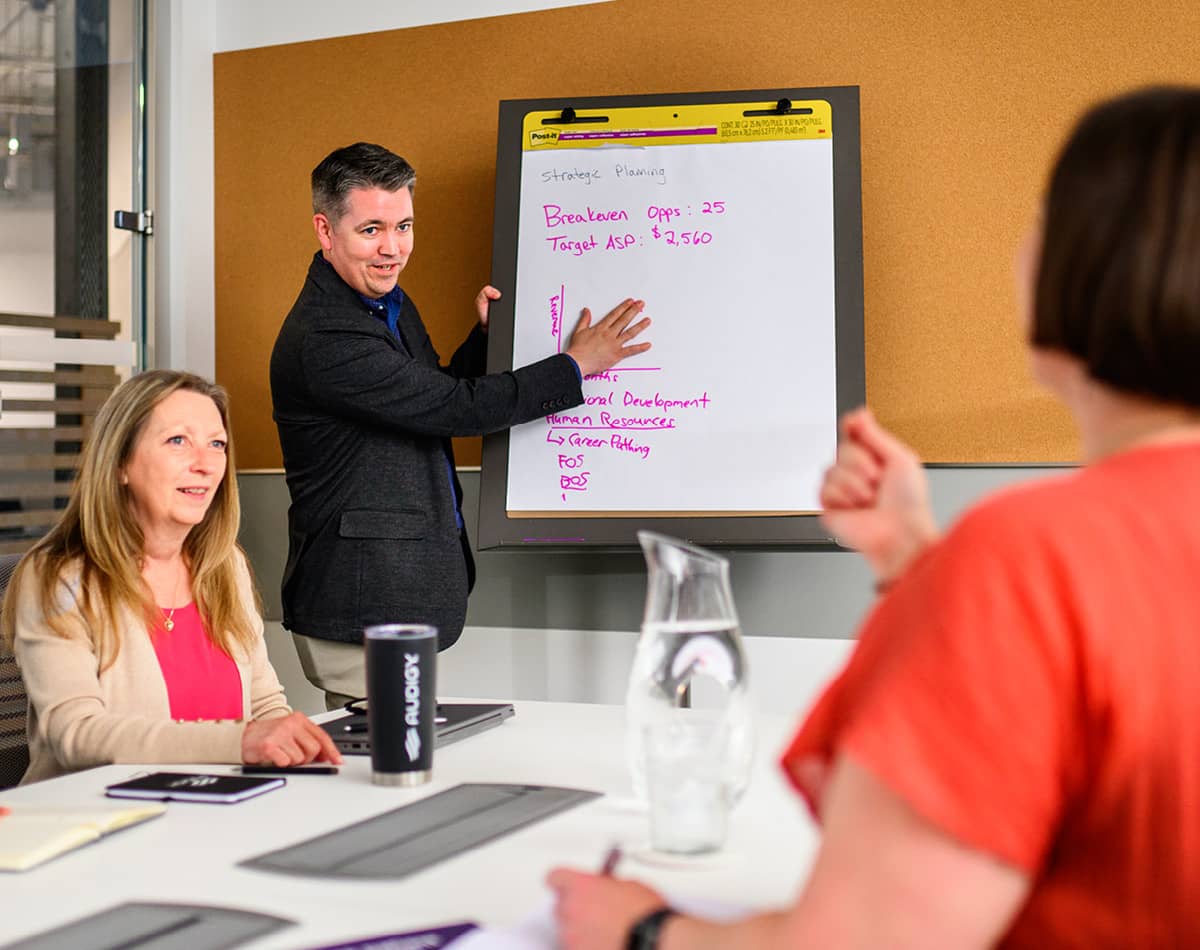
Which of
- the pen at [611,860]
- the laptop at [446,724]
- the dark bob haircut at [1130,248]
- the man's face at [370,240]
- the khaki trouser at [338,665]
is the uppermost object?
the man's face at [370,240]

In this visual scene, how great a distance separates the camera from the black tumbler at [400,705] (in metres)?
1.24

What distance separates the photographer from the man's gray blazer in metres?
2.61

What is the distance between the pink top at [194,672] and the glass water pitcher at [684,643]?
866 millimetres

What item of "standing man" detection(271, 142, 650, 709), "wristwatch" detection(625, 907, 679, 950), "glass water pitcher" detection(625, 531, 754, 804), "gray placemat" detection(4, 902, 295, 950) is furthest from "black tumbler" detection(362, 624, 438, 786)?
"standing man" detection(271, 142, 650, 709)

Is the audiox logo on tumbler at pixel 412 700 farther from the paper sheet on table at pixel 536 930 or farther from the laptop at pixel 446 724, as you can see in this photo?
the paper sheet on table at pixel 536 930

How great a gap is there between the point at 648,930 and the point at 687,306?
7.17 ft

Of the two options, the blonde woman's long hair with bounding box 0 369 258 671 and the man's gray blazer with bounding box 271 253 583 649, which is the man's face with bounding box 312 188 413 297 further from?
the blonde woman's long hair with bounding box 0 369 258 671

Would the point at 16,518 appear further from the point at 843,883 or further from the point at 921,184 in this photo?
the point at 843,883

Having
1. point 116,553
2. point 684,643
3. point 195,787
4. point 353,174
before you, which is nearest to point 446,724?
point 195,787

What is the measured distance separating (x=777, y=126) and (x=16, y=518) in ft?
6.77

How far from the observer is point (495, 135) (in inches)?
129

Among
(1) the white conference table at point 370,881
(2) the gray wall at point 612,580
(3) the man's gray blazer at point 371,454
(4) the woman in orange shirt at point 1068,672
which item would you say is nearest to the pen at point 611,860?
(1) the white conference table at point 370,881

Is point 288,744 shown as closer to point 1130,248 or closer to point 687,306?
point 1130,248

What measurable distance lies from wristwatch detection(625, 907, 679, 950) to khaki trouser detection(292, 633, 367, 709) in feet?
6.62
